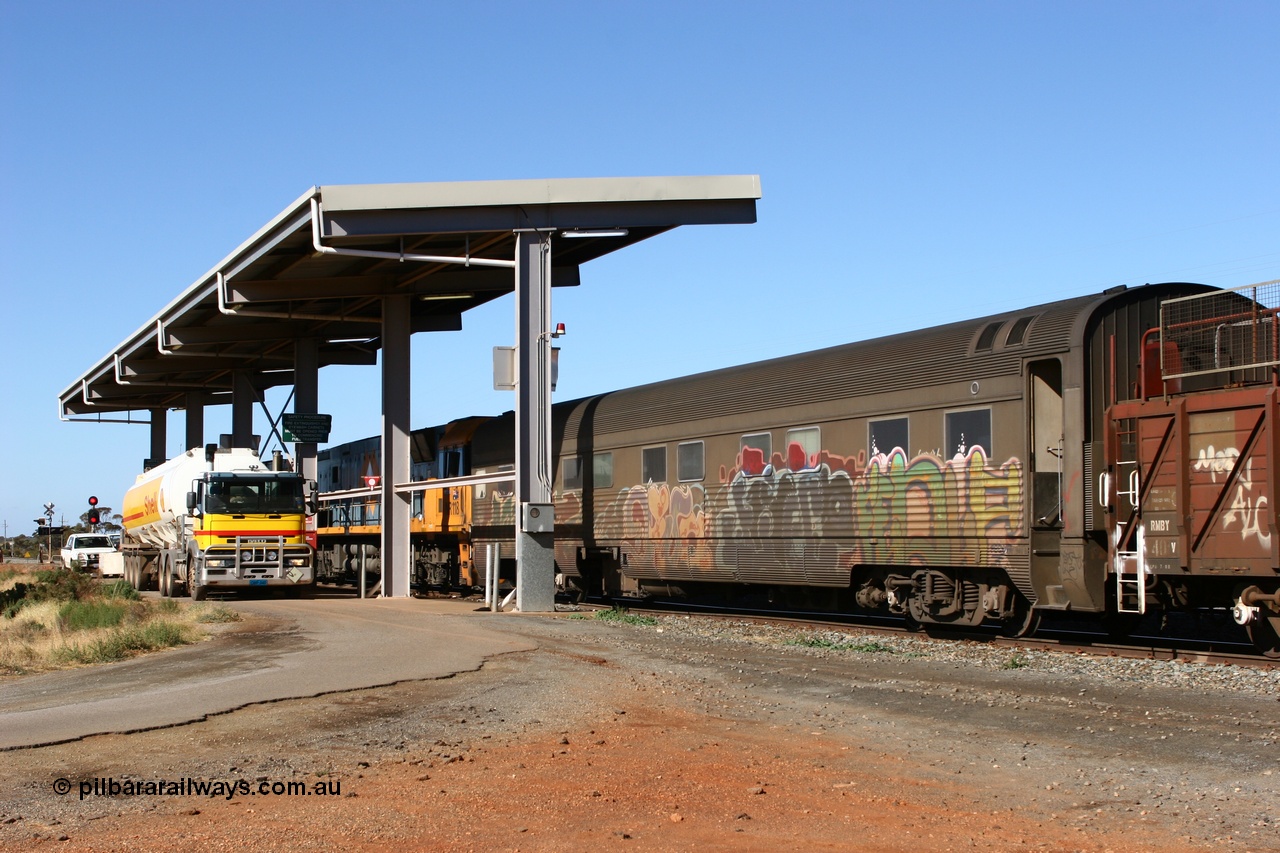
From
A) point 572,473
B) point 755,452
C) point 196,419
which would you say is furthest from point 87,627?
point 196,419

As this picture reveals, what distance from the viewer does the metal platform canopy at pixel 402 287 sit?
21.4 meters

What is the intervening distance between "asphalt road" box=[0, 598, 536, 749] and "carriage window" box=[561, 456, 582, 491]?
4.53 m

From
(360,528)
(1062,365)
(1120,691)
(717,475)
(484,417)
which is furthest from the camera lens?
(360,528)

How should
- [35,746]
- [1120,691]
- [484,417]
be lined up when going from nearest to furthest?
[35,746] < [1120,691] < [484,417]

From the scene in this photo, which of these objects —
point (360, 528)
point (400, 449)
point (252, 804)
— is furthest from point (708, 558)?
point (360, 528)

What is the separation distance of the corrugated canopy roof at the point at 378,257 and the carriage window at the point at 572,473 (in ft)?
12.2

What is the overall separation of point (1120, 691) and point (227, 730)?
7.42 metres

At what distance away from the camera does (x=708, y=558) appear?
773 inches

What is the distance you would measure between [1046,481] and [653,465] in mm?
7857

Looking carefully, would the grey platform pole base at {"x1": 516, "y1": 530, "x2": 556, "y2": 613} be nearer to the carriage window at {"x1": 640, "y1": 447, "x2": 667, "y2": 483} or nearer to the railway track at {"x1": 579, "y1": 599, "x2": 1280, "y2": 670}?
the carriage window at {"x1": 640, "y1": 447, "x2": 667, "y2": 483}

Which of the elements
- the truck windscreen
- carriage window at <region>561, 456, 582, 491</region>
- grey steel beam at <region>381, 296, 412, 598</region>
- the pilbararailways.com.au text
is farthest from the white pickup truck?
the pilbararailways.com.au text

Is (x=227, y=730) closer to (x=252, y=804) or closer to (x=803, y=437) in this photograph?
(x=252, y=804)

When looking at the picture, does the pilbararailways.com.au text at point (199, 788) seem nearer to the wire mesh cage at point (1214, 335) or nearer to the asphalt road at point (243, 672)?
the asphalt road at point (243, 672)

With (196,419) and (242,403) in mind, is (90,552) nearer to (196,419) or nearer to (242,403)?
(196,419)
